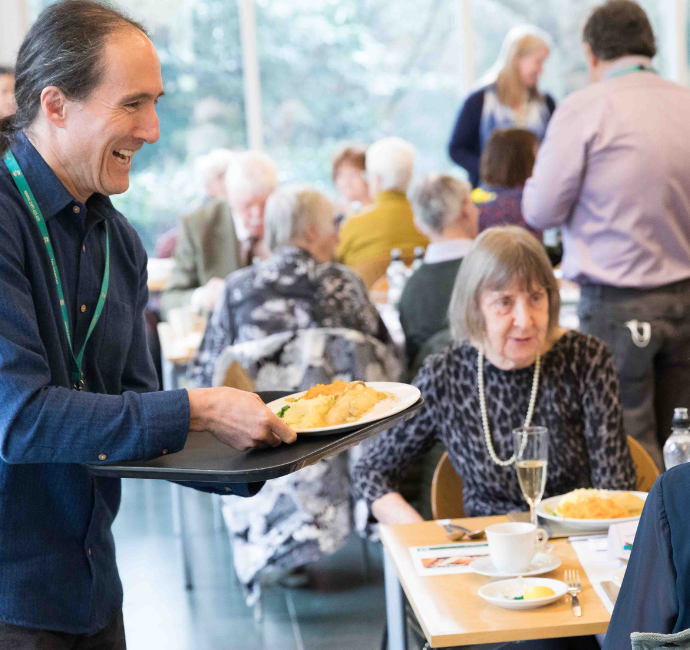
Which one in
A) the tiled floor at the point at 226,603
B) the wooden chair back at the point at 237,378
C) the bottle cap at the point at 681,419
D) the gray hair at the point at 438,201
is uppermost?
the gray hair at the point at 438,201

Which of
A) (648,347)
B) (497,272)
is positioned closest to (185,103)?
(648,347)

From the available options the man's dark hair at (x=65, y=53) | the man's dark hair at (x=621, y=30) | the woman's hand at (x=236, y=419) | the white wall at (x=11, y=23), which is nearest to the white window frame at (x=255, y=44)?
the white wall at (x=11, y=23)

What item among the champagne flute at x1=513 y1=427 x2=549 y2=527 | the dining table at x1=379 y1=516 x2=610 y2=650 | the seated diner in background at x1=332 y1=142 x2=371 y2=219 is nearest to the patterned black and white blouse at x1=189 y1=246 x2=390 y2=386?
the dining table at x1=379 y1=516 x2=610 y2=650

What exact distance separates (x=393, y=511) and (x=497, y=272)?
621mm

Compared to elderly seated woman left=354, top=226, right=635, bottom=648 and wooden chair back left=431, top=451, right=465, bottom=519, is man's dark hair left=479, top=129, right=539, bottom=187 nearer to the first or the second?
elderly seated woman left=354, top=226, right=635, bottom=648

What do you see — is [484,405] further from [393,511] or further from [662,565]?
[662,565]

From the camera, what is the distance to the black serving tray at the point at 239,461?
1.17 meters

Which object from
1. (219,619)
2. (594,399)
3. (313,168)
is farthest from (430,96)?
(594,399)

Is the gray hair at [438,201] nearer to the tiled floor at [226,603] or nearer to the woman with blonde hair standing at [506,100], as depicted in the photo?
the tiled floor at [226,603]

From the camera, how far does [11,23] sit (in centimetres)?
719

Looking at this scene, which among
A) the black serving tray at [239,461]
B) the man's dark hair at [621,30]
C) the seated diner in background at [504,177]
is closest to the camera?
the black serving tray at [239,461]

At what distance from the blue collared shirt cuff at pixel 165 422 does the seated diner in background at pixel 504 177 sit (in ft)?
10.1

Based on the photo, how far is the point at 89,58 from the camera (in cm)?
131

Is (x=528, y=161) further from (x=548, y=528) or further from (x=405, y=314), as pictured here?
(x=548, y=528)
